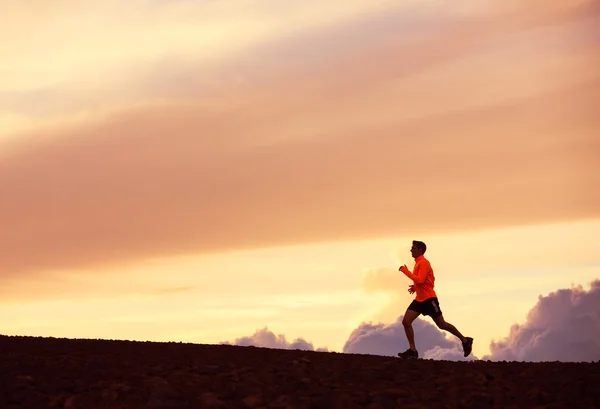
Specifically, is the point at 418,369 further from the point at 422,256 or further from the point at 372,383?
the point at 422,256

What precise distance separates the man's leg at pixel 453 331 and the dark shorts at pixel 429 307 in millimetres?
106

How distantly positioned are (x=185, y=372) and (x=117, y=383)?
1.23 m

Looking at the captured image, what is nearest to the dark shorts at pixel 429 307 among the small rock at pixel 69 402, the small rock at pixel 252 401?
the small rock at pixel 252 401

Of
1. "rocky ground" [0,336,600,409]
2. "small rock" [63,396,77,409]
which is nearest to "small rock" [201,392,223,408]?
"rocky ground" [0,336,600,409]

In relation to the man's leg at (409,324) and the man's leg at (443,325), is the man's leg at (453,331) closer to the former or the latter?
the man's leg at (443,325)

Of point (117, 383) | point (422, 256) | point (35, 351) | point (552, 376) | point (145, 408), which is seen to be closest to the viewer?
point (145, 408)

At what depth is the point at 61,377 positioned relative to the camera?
13797 millimetres

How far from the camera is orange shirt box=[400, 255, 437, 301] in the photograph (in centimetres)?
1780

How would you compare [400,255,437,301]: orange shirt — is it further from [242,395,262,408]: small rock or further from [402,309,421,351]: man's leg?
[242,395,262,408]: small rock

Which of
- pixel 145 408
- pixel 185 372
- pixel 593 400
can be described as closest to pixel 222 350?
pixel 185 372

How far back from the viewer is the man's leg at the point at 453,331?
18.0 meters

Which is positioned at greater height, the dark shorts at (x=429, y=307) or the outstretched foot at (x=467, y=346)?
the dark shorts at (x=429, y=307)

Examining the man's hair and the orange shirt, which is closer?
the orange shirt

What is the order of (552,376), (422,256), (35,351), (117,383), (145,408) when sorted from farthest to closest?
1. (422,256)
2. (35,351)
3. (552,376)
4. (117,383)
5. (145,408)
